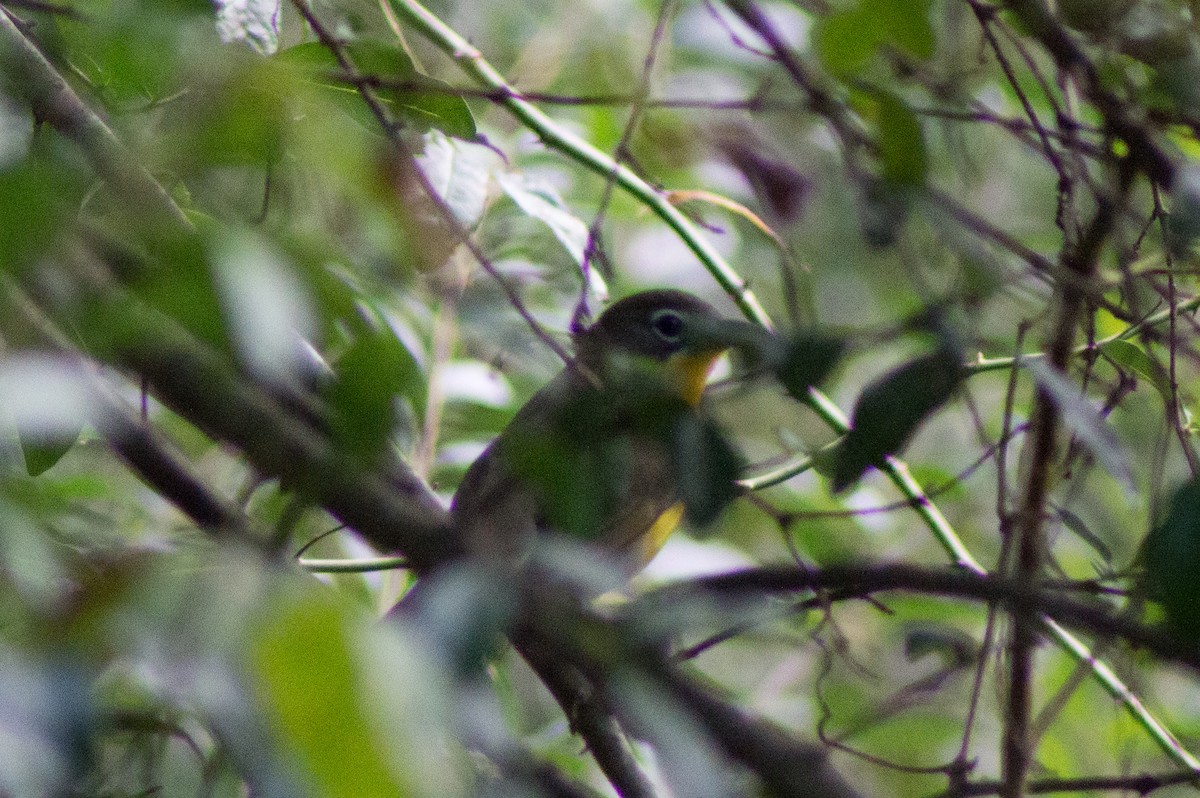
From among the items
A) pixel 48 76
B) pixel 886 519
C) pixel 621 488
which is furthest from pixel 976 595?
A: pixel 886 519

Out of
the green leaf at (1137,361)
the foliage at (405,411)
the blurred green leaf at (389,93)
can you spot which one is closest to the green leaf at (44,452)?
the foliage at (405,411)

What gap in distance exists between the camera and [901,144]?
124cm

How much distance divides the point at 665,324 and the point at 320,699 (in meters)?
3.15

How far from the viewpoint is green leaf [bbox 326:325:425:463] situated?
0.92 metres

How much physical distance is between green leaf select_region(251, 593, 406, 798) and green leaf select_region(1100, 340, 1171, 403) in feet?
4.91

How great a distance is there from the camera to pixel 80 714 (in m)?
0.80

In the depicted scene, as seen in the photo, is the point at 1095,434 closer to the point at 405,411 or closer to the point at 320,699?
the point at 405,411

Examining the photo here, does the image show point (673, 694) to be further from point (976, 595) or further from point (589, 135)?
point (589, 135)

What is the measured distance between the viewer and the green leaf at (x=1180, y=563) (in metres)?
1.04

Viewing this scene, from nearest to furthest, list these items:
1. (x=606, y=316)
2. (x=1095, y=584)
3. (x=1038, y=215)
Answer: (x=1095, y=584) < (x=606, y=316) < (x=1038, y=215)

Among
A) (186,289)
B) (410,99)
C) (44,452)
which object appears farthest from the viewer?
(410,99)

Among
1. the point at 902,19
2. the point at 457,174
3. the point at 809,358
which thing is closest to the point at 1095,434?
the point at 809,358

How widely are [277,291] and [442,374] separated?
2466 mm

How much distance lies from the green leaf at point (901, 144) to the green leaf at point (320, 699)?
29.6 inches
